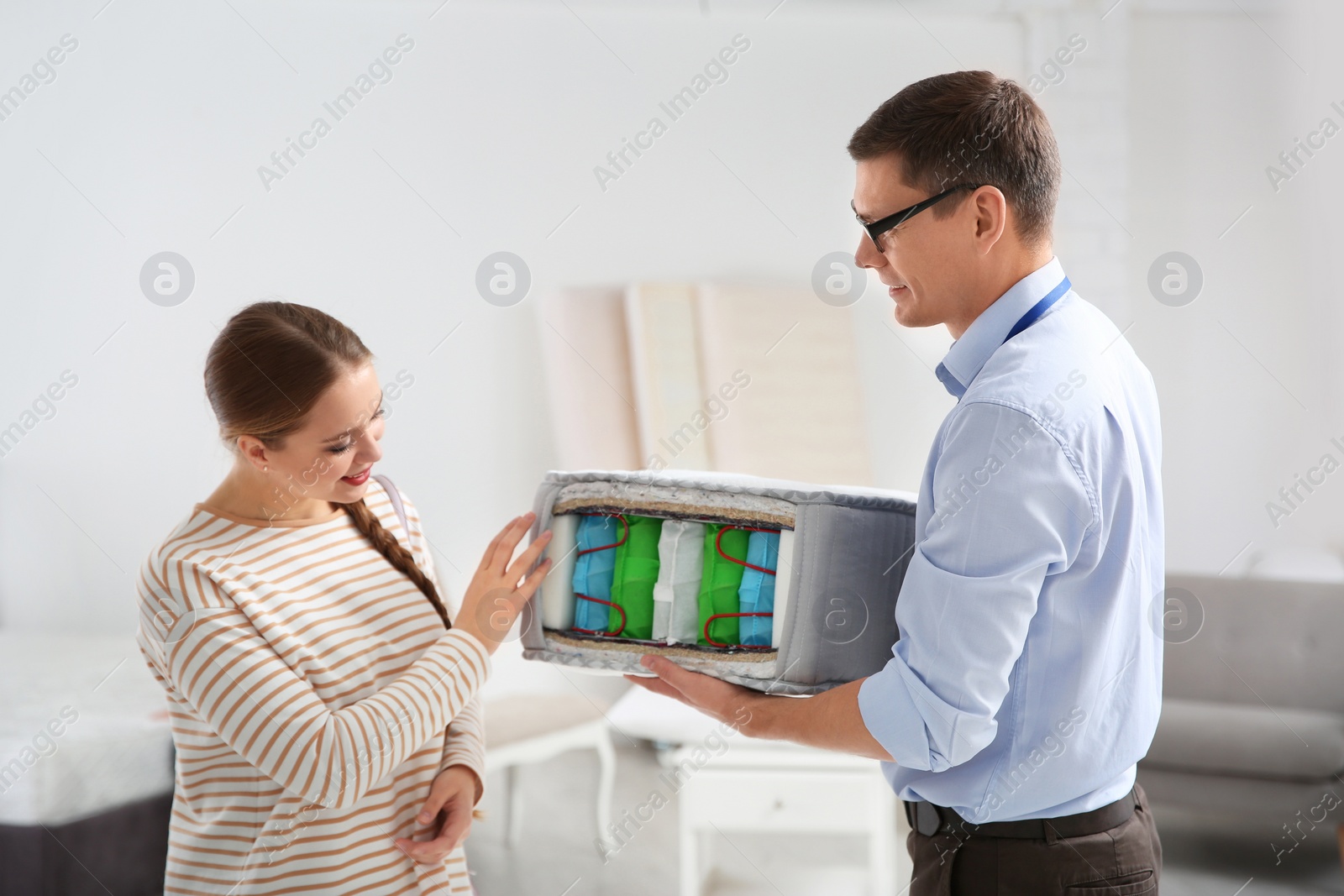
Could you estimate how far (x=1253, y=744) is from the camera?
242cm

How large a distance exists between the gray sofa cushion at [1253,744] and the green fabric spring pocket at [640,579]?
1.80 metres

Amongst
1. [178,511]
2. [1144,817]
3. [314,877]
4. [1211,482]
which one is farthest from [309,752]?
[1211,482]

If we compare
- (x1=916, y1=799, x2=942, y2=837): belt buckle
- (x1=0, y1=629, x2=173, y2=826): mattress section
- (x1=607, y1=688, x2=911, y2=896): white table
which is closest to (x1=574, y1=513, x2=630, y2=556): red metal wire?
(x1=916, y1=799, x2=942, y2=837): belt buckle

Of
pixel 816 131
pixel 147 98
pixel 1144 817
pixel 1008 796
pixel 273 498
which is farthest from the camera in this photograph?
pixel 816 131

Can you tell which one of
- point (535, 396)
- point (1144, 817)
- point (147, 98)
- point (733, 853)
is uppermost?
point (147, 98)

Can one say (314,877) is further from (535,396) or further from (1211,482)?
(1211,482)

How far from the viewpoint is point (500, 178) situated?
2.33m

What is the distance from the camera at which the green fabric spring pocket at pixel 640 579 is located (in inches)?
48.1

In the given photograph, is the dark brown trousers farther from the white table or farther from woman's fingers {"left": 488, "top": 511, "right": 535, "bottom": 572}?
the white table

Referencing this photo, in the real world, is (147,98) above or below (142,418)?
above

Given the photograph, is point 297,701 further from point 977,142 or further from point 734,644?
point 977,142

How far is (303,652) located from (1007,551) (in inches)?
32.7

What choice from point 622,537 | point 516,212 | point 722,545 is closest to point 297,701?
point 622,537

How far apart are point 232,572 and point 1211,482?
7.61 feet
